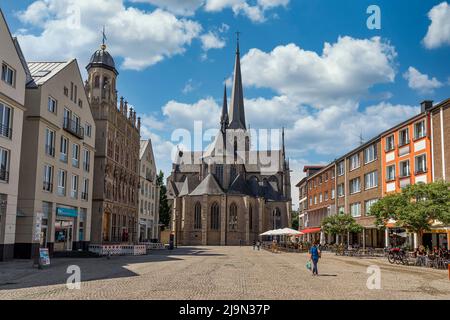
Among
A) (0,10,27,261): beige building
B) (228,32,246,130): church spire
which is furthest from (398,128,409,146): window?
(228,32,246,130): church spire

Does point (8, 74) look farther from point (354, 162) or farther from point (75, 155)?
point (354, 162)

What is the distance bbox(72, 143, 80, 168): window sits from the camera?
37625 millimetres

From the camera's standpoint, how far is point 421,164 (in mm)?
37281

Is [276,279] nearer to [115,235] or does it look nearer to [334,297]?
[334,297]

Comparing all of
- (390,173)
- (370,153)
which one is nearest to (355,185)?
(370,153)

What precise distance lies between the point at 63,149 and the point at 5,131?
8659mm

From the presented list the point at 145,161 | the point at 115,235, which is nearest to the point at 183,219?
the point at 145,161

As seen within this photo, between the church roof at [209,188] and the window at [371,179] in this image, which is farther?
the church roof at [209,188]

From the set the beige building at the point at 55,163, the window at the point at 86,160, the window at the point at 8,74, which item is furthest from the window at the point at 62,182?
the window at the point at 8,74

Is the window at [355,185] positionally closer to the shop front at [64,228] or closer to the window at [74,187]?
the window at [74,187]

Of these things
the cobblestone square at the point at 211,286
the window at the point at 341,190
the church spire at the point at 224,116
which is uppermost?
the church spire at the point at 224,116

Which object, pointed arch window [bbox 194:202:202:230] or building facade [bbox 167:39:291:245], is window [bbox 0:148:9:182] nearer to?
building facade [bbox 167:39:291:245]

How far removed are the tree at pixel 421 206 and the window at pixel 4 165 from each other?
2357cm

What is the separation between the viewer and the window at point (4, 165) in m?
26.7
